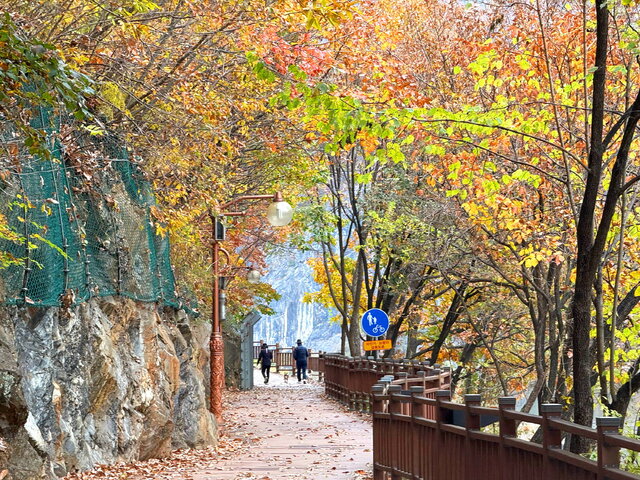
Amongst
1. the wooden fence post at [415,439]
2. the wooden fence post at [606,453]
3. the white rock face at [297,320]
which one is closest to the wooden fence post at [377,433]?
the wooden fence post at [415,439]

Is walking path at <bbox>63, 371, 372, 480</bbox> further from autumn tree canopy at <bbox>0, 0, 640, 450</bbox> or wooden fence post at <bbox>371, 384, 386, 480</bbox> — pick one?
autumn tree canopy at <bbox>0, 0, 640, 450</bbox>

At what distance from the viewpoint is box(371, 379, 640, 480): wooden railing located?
5293mm

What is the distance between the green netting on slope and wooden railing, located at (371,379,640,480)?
14.6ft

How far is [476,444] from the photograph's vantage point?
790cm

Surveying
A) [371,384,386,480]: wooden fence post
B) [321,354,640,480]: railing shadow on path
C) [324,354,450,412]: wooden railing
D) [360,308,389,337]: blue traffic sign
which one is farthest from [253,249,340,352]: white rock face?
[321,354,640,480]: railing shadow on path

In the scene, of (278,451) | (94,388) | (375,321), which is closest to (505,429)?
(94,388)

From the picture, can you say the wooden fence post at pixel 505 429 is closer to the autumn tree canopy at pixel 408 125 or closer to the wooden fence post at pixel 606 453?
the wooden fence post at pixel 606 453

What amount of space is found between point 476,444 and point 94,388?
22.8 ft

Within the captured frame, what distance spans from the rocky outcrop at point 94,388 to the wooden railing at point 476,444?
3.94m

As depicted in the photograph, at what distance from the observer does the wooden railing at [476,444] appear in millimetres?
5293

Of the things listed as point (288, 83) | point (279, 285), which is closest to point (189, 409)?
point (288, 83)

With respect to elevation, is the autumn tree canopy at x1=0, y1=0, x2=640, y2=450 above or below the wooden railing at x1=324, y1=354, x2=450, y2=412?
above

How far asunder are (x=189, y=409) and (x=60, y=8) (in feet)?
27.9

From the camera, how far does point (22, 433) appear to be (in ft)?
31.8
